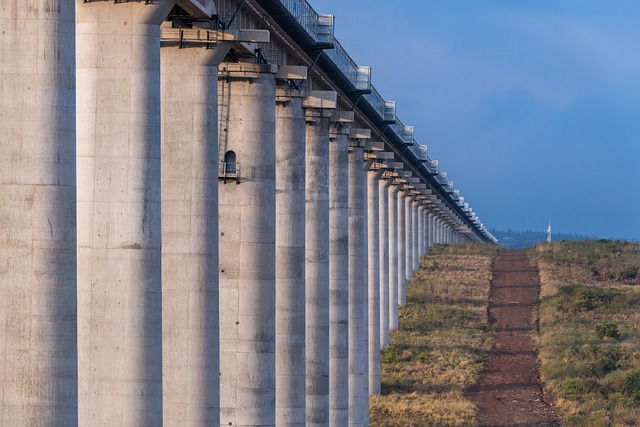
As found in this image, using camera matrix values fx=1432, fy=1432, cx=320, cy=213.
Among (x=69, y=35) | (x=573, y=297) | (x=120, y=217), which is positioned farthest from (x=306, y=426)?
(x=573, y=297)

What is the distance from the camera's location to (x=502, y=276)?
359 ft

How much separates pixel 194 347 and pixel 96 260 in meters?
6.52

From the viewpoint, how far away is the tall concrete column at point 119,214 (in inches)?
1051

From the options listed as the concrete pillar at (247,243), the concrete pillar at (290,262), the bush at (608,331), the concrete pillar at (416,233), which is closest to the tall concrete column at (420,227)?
the concrete pillar at (416,233)

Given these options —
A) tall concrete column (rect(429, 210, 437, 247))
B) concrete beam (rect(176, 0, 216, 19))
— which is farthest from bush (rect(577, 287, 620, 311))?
concrete beam (rect(176, 0, 216, 19))

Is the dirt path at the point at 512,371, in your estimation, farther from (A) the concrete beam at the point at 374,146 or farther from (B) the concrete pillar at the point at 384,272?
(A) the concrete beam at the point at 374,146

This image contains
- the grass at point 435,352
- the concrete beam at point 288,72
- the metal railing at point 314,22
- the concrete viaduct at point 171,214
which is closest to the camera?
the concrete viaduct at point 171,214

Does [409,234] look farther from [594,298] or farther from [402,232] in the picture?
[594,298]

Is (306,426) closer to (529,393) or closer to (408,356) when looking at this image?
(529,393)

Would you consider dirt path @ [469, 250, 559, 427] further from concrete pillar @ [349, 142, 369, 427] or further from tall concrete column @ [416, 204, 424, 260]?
tall concrete column @ [416, 204, 424, 260]

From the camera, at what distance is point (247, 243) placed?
127ft

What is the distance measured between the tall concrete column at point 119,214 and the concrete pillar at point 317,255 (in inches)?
800

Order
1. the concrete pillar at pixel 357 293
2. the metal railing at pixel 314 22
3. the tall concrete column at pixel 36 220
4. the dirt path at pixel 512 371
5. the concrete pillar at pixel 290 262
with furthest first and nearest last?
1. the dirt path at pixel 512 371
2. the concrete pillar at pixel 357 293
3. the concrete pillar at pixel 290 262
4. the metal railing at pixel 314 22
5. the tall concrete column at pixel 36 220

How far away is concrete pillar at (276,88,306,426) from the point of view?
141ft
